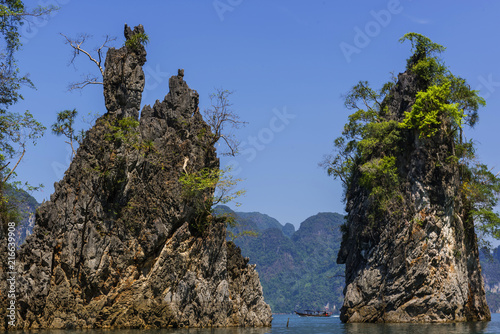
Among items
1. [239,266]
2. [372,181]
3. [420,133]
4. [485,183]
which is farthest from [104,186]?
[485,183]

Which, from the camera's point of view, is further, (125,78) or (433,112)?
(433,112)

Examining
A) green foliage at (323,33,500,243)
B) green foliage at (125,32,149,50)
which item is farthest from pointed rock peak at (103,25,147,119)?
green foliage at (323,33,500,243)

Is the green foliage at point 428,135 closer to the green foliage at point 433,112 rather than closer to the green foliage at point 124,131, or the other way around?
the green foliage at point 433,112

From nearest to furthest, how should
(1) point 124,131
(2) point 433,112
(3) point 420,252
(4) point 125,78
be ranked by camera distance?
(1) point 124,131 → (4) point 125,78 → (3) point 420,252 → (2) point 433,112

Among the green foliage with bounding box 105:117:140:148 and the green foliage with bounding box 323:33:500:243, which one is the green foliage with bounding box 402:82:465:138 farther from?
the green foliage with bounding box 105:117:140:148

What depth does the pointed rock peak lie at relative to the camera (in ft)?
109

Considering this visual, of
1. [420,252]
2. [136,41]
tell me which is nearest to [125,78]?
[136,41]

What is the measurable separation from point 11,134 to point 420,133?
95.5ft

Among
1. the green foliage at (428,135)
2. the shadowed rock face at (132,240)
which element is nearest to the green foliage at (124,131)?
the shadowed rock face at (132,240)

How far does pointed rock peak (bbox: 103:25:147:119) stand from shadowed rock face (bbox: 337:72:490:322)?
21482 mm

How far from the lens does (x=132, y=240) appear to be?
1190 inches

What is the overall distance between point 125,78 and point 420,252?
25.0m

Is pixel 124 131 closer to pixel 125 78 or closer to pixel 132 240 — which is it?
pixel 125 78

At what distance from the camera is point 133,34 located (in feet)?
115
